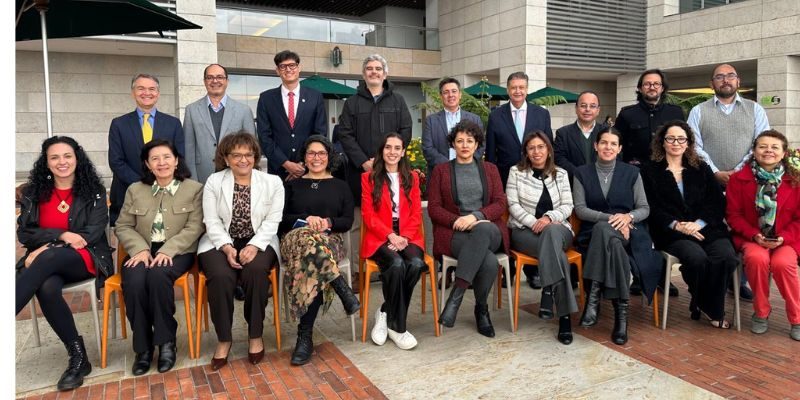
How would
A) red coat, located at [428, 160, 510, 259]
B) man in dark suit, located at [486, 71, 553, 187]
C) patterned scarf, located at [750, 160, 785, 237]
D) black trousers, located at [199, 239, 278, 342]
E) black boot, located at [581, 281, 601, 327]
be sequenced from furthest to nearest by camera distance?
man in dark suit, located at [486, 71, 553, 187] < red coat, located at [428, 160, 510, 259] < patterned scarf, located at [750, 160, 785, 237] < black boot, located at [581, 281, 601, 327] < black trousers, located at [199, 239, 278, 342]

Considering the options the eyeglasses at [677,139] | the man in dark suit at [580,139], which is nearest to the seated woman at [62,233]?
the man in dark suit at [580,139]

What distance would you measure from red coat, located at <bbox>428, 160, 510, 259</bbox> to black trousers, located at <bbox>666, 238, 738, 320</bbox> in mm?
1305

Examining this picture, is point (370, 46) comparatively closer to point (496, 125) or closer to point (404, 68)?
point (404, 68)

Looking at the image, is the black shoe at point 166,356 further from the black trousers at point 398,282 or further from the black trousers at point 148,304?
the black trousers at point 398,282

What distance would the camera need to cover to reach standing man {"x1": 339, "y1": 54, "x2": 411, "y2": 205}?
483cm

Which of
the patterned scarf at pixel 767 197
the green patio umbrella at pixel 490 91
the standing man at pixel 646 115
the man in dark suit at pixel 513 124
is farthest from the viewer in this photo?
the green patio umbrella at pixel 490 91

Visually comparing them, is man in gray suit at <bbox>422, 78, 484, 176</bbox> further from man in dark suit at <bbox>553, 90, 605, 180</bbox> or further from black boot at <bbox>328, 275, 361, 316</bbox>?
black boot at <bbox>328, 275, 361, 316</bbox>

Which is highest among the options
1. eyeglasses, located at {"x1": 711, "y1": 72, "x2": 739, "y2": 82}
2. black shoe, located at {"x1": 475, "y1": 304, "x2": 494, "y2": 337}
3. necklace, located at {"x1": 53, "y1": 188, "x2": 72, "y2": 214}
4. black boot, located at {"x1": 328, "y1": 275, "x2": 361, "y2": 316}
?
eyeglasses, located at {"x1": 711, "y1": 72, "x2": 739, "y2": 82}

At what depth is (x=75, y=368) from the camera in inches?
131

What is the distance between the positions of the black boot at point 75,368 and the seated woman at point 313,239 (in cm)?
121

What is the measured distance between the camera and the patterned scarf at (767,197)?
4184mm

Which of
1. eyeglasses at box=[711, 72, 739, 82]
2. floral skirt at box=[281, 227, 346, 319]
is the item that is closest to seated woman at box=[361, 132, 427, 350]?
floral skirt at box=[281, 227, 346, 319]

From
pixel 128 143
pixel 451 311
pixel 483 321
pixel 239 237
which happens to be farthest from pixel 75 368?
pixel 483 321
